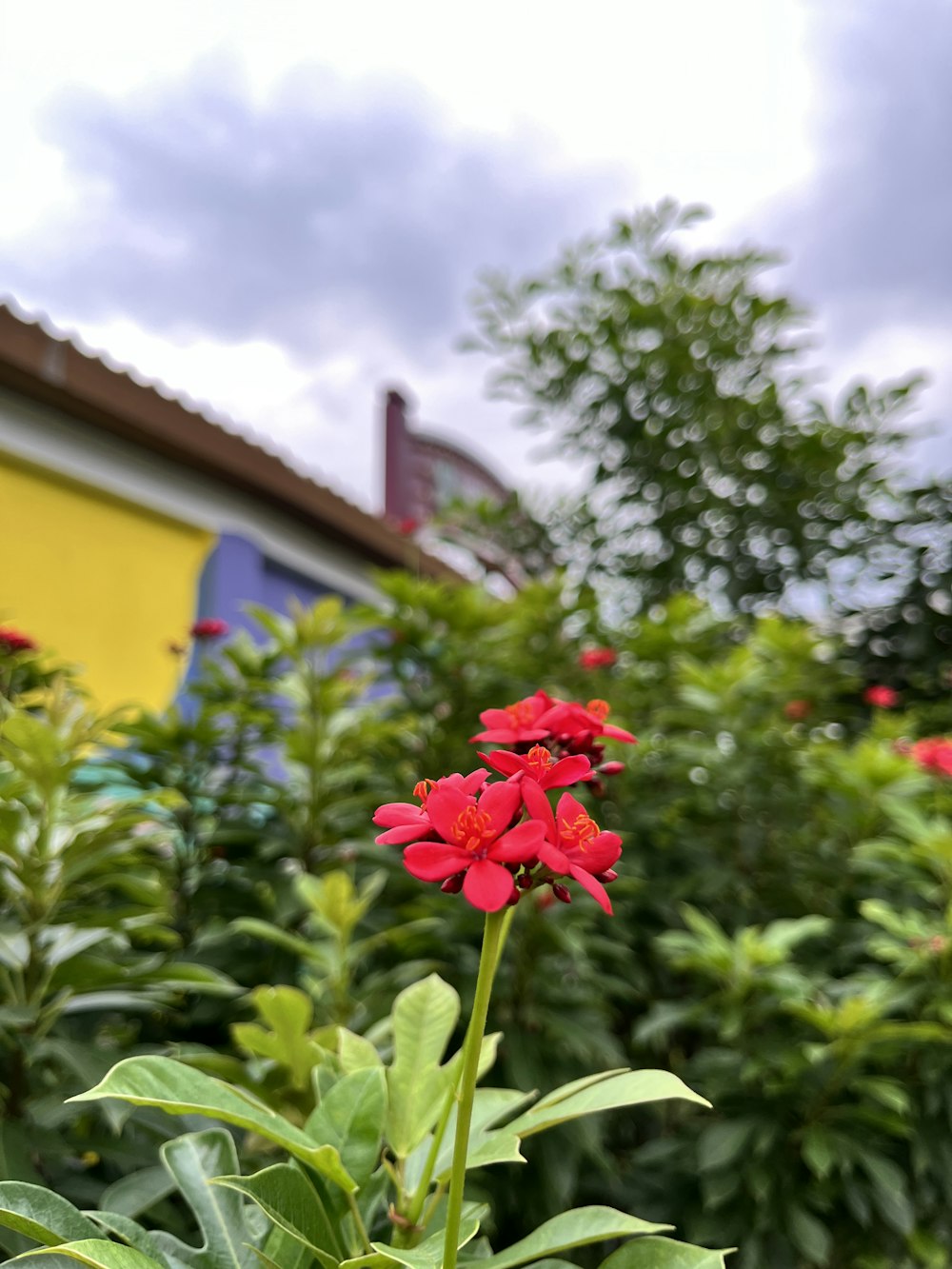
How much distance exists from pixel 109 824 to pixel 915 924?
5.10 feet

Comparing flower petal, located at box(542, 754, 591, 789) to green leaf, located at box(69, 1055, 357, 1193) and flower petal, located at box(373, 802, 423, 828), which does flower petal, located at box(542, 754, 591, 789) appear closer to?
flower petal, located at box(373, 802, 423, 828)

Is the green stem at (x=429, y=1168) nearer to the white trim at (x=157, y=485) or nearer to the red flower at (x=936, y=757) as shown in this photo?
the red flower at (x=936, y=757)

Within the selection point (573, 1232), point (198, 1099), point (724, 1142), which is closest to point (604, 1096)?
point (573, 1232)

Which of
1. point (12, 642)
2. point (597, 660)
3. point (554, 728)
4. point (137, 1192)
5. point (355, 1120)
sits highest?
point (597, 660)

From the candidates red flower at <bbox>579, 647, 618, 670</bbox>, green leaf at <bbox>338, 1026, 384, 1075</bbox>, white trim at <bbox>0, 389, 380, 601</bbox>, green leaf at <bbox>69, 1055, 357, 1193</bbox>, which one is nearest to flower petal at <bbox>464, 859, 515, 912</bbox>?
green leaf at <bbox>69, 1055, 357, 1193</bbox>

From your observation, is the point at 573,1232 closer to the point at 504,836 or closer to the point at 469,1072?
the point at 469,1072

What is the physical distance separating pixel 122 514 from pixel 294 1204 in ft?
9.66

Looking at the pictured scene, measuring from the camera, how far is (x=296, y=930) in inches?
77.4

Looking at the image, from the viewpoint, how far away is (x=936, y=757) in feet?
7.82

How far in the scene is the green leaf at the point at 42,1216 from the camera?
0.58 m

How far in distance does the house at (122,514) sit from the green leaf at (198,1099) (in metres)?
2.21

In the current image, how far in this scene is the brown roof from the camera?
8.77ft

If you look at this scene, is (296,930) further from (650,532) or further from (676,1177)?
(650,532)

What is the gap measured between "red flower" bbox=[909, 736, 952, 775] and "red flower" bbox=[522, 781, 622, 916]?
2026 mm
